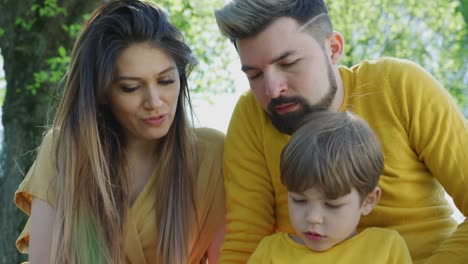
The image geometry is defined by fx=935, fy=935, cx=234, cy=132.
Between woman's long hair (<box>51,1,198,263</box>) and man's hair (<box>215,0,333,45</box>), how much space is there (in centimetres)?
36

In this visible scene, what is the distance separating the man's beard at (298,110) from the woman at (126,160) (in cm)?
46

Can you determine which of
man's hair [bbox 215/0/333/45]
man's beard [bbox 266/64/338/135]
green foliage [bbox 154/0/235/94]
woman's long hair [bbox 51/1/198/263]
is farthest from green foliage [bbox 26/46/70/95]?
man's beard [bbox 266/64/338/135]

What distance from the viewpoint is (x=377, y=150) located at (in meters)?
2.71

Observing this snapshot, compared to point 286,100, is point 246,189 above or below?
below

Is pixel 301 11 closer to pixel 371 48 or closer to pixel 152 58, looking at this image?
pixel 152 58

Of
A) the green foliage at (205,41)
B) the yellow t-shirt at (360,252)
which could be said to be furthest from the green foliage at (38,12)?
the yellow t-shirt at (360,252)

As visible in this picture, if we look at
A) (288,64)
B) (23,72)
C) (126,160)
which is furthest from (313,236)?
(23,72)

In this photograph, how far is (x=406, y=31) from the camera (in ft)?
39.0

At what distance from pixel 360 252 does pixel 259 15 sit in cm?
82

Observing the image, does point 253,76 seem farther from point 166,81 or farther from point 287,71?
point 166,81

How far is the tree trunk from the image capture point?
7184mm

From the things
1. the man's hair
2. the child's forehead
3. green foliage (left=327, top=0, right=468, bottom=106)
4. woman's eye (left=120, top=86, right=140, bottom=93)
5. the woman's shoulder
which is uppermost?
the man's hair

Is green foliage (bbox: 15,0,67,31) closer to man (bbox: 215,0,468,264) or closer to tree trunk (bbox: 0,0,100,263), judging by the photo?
tree trunk (bbox: 0,0,100,263)

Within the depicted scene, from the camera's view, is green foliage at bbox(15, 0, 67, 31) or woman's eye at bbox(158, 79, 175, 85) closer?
woman's eye at bbox(158, 79, 175, 85)
